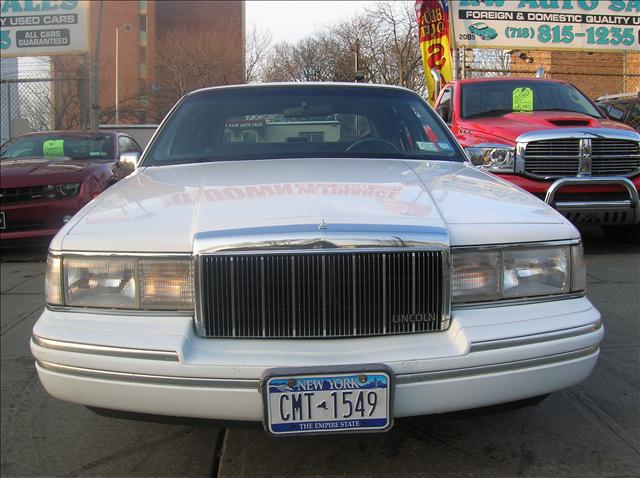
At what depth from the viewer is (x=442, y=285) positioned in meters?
2.06

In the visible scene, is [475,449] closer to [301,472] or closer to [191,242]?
[301,472]

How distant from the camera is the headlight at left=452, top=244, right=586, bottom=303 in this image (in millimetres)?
2125

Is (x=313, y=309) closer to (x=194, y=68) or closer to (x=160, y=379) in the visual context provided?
(x=160, y=379)

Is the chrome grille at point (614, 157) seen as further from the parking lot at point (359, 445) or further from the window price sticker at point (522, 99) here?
the parking lot at point (359, 445)

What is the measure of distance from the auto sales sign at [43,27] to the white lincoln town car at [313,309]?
13.4m

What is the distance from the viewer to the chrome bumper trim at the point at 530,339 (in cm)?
198

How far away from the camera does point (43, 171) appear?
6.39m

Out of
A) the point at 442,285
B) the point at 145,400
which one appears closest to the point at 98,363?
the point at 145,400

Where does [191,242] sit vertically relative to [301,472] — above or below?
above

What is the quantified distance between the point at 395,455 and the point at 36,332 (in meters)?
1.51

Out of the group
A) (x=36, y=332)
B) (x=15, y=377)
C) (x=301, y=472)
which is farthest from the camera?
(x=15, y=377)

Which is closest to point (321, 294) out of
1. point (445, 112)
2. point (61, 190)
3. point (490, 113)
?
point (61, 190)

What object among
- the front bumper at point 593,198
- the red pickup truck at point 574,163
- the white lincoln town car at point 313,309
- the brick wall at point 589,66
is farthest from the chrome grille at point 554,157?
the brick wall at point 589,66

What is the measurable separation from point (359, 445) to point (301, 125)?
6.20 feet
